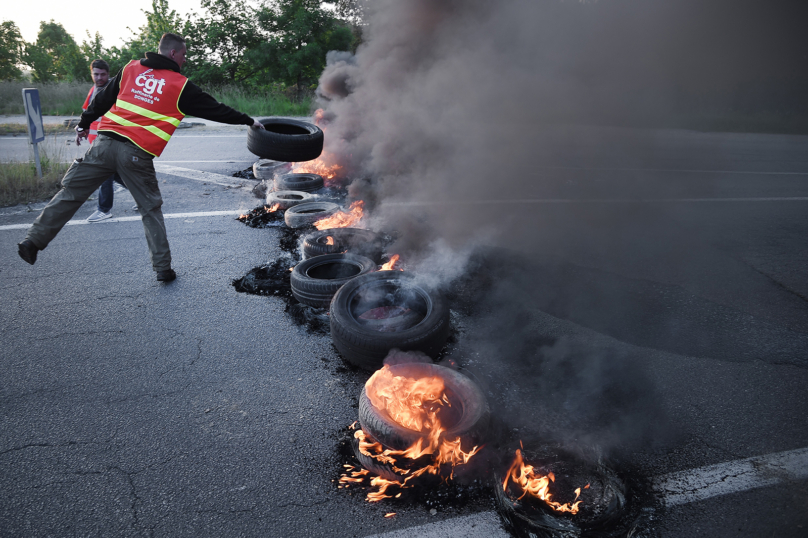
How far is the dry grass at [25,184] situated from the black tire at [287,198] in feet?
11.1

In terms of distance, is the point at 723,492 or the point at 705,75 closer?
the point at 723,492

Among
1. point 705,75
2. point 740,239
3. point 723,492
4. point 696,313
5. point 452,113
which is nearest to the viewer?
point 723,492

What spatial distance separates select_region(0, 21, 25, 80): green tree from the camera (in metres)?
33.7

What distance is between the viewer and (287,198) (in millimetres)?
6785

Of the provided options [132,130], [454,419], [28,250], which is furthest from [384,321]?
[28,250]

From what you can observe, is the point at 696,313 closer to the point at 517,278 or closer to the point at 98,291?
the point at 517,278

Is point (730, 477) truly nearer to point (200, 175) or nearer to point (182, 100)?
point (182, 100)

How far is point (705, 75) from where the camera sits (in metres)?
11.1

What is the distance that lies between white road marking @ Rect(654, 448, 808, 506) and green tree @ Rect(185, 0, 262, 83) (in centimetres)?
2539

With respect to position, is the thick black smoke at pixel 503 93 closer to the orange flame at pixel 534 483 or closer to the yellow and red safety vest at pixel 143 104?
the orange flame at pixel 534 483

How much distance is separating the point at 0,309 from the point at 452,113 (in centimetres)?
687

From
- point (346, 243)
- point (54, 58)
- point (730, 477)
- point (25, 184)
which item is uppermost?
point (54, 58)

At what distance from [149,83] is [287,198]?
8.98 ft

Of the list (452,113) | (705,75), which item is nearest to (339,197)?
(452,113)
